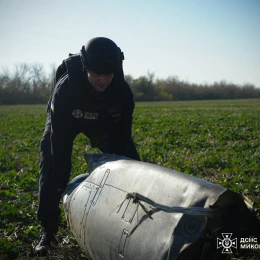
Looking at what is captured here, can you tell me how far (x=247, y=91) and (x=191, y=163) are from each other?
76.1 metres

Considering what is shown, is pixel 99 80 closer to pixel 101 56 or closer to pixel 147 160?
pixel 101 56

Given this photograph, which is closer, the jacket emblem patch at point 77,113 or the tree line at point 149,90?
the jacket emblem patch at point 77,113

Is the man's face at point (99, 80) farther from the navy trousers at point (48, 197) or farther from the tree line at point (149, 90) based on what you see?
the tree line at point (149, 90)

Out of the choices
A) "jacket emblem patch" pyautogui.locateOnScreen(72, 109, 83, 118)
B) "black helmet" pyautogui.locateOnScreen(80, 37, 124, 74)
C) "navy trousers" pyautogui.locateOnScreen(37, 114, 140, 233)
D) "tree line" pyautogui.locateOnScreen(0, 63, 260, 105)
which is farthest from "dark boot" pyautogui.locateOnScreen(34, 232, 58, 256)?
"tree line" pyautogui.locateOnScreen(0, 63, 260, 105)

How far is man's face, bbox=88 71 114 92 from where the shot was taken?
10.5 feet

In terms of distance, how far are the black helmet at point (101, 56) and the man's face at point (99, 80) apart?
2.4 inches

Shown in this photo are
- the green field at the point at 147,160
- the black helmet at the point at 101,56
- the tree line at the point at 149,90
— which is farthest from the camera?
the tree line at the point at 149,90

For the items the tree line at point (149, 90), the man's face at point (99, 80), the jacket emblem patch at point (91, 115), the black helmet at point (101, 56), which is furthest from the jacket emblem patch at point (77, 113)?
the tree line at point (149, 90)

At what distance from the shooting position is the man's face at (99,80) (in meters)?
3.19

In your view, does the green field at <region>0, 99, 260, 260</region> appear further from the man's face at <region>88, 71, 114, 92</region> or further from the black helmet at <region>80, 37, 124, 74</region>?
the black helmet at <region>80, 37, 124, 74</region>

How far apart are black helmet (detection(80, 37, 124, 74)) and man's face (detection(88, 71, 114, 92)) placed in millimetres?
60

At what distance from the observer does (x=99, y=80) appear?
3.22 meters

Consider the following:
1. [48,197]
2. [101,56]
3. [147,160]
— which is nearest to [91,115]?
[101,56]

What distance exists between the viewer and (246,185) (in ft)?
17.0
